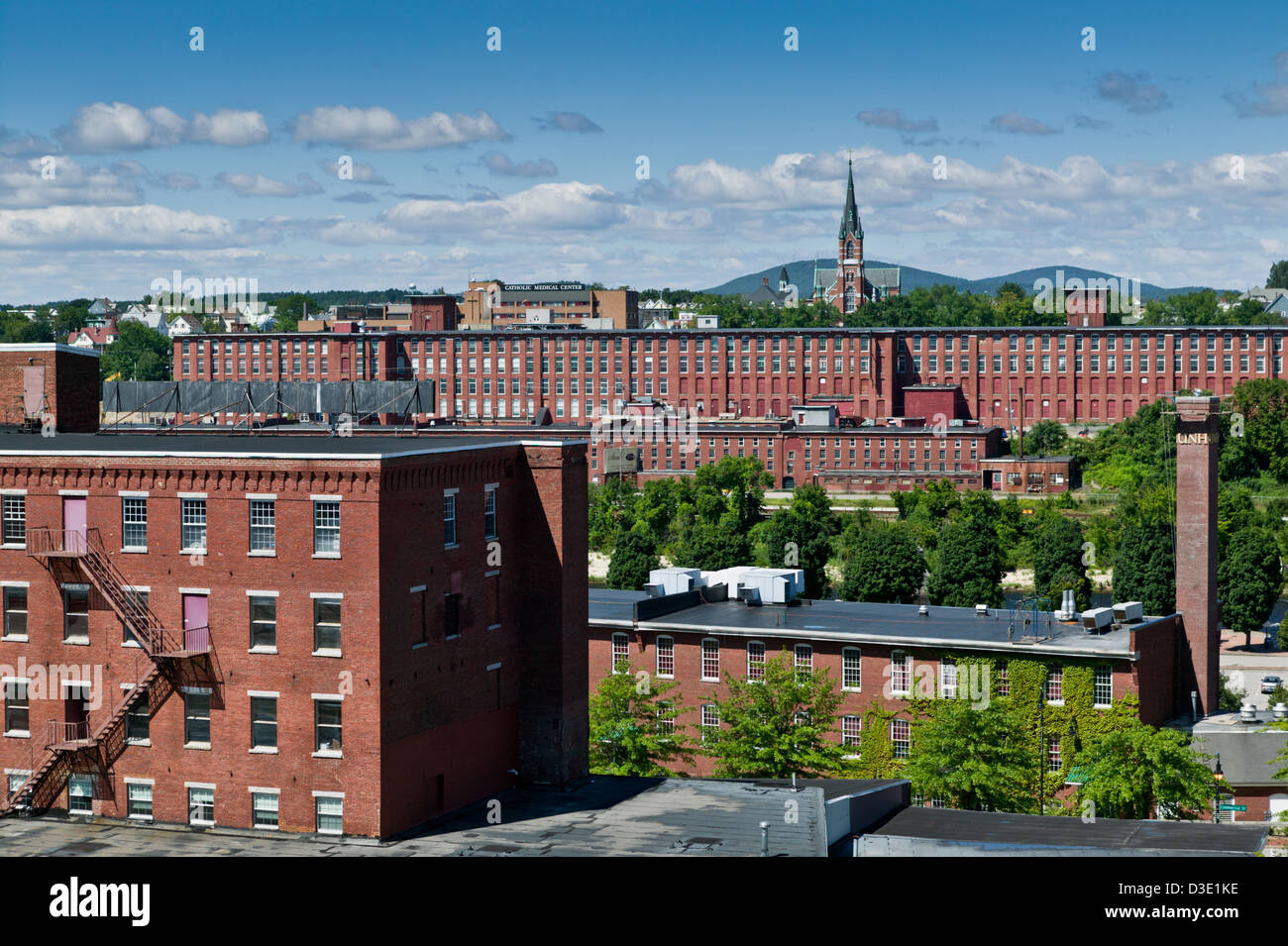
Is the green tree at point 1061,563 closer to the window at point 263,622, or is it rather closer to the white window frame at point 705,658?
the white window frame at point 705,658

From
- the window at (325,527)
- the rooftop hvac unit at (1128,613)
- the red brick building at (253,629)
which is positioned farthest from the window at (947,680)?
the window at (325,527)

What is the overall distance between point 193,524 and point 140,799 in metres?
7.33

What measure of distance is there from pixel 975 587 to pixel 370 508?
69363 mm

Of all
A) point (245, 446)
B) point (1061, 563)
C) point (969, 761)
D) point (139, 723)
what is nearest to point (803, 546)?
point (1061, 563)

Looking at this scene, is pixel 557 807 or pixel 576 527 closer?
pixel 557 807

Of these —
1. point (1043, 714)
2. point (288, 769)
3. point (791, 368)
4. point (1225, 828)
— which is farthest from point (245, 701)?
point (791, 368)

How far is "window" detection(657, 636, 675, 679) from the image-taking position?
2744 inches

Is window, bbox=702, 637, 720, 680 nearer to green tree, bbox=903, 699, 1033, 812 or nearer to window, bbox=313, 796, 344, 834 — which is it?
green tree, bbox=903, 699, 1033, 812

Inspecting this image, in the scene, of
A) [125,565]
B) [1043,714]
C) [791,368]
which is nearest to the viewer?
[125,565]

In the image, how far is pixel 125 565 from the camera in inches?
1586

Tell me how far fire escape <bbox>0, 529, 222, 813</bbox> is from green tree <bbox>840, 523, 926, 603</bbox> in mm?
68458
